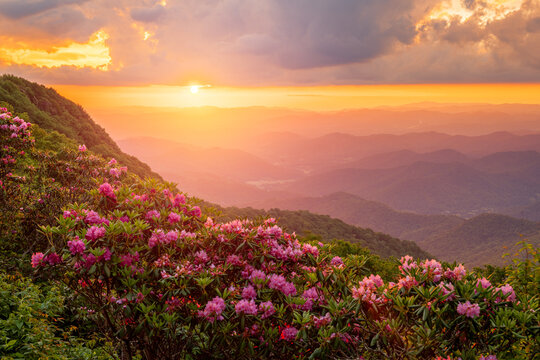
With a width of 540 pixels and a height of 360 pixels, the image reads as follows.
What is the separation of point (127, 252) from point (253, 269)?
6.67 ft

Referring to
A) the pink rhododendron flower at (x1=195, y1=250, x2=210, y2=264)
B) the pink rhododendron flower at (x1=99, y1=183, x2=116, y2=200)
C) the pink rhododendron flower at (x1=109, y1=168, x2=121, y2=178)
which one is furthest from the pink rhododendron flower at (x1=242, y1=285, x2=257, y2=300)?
the pink rhododendron flower at (x1=109, y1=168, x2=121, y2=178)

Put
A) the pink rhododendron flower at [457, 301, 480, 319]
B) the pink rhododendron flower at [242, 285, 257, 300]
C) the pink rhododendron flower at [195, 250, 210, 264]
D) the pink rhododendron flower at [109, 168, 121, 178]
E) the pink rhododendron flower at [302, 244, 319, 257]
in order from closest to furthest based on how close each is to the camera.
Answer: the pink rhododendron flower at [457, 301, 480, 319] → the pink rhododendron flower at [242, 285, 257, 300] → the pink rhododendron flower at [195, 250, 210, 264] → the pink rhododendron flower at [302, 244, 319, 257] → the pink rhododendron flower at [109, 168, 121, 178]

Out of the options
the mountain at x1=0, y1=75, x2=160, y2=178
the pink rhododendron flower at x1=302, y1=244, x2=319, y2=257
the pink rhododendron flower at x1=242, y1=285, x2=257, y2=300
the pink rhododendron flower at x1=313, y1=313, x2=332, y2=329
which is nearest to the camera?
the pink rhododendron flower at x1=313, y1=313, x2=332, y2=329

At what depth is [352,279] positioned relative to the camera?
554 cm

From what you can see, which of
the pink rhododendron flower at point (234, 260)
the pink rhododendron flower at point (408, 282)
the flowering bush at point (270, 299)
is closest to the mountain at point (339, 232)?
the flowering bush at point (270, 299)

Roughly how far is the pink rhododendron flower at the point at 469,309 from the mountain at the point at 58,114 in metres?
35.2

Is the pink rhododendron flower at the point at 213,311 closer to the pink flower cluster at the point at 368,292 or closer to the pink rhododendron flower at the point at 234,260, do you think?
the pink rhododendron flower at the point at 234,260

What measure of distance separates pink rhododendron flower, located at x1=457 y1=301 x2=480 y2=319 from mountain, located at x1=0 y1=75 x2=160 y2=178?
35.2 meters

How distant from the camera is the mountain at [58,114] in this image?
3297 cm

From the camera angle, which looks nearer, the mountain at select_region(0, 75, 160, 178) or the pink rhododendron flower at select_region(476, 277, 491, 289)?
the pink rhododendron flower at select_region(476, 277, 491, 289)

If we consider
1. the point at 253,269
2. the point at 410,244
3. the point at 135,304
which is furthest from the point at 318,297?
the point at 410,244

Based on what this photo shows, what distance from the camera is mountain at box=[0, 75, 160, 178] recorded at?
3297 cm

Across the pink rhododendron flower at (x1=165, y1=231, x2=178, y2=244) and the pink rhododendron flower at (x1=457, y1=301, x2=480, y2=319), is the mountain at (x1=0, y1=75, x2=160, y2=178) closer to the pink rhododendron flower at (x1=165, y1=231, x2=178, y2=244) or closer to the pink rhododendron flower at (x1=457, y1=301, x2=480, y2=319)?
the pink rhododendron flower at (x1=165, y1=231, x2=178, y2=244)

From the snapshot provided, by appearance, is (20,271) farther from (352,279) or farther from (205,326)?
(352,279)
